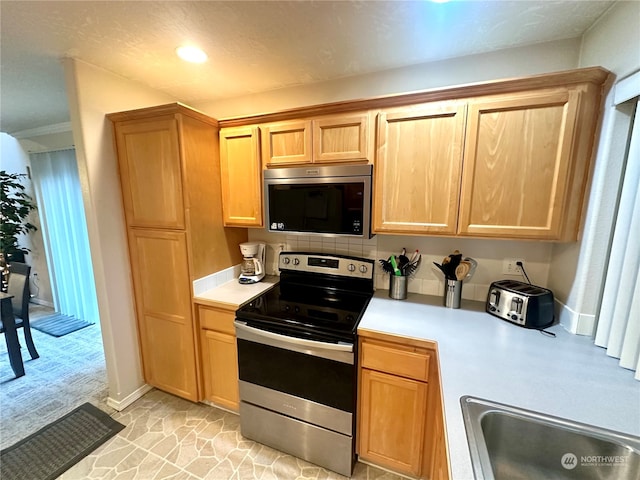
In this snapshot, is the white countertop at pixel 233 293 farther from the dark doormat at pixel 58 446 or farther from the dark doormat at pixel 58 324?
the dark doormat at pixel 58 324

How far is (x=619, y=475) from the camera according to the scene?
761mm

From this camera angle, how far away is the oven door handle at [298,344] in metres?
1.39

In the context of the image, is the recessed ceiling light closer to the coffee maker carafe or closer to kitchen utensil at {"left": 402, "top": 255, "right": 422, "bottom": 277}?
the coffee maker carafe

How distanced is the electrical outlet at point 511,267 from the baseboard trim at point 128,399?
2.84 m

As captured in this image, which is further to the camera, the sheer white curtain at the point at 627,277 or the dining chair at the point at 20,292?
the dining chair at the point at 20,292

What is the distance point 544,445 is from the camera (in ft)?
2.72

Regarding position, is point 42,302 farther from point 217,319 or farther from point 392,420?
point 392,420

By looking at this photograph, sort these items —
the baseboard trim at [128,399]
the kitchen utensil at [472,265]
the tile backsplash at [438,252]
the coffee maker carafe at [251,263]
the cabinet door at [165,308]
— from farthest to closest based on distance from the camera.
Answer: the coffee maker carafe at [251,263] < the baseboard trim at [128,399] < the cabinet door at [165,308] < the kitchen utensil at [472,265] < the tile backsplash at [438,252]

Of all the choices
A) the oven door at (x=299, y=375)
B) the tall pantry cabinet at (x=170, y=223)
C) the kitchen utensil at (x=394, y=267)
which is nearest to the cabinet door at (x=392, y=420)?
the oven door at (x=299, y=375)

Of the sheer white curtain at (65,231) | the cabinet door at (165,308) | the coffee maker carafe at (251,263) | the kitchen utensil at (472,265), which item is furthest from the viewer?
the sheer white curtain at (65,231)

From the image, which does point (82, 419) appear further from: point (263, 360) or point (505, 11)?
point (505, 11)

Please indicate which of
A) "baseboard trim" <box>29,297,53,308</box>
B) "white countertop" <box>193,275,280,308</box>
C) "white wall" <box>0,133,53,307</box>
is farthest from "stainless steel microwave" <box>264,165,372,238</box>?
"baseboard trim" <box>29,297,53,308</box>

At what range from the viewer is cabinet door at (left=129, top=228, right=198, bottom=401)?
1.84 metres

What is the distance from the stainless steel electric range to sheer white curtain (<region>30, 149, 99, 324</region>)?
2.81 m
